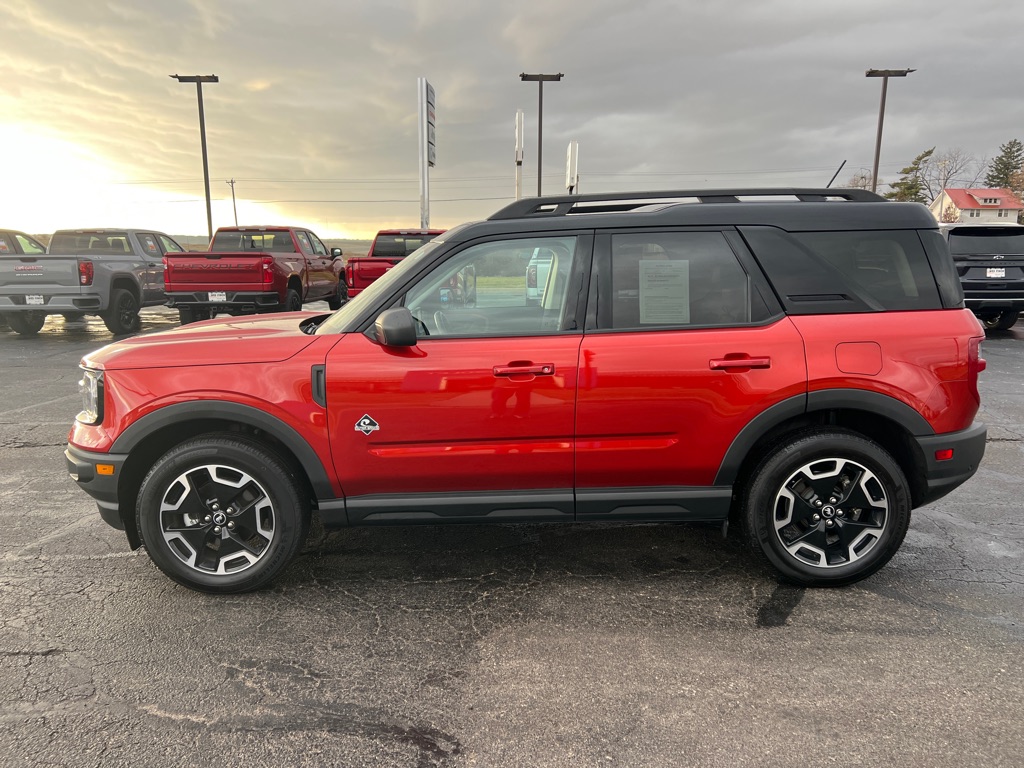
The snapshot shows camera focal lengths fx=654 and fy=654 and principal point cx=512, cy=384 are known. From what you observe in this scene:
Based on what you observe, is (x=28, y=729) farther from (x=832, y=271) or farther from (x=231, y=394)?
(x=832, y=271)

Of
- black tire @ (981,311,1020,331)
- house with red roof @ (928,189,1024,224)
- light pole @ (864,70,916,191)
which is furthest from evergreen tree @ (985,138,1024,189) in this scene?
black tire @ (981,311,1020,331)

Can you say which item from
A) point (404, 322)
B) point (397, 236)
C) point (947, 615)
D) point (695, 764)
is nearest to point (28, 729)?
point (404, 322)

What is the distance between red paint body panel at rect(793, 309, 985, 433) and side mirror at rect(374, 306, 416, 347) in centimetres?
180

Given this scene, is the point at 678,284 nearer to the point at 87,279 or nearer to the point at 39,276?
the point at 87,279

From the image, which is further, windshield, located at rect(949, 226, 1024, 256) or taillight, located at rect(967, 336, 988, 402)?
windshield, located at rect(949, 226, 1024, 256)

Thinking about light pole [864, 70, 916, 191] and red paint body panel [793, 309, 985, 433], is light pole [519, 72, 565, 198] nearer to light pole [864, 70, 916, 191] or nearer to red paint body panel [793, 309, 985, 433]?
light pole [864, 70, 916, 191]

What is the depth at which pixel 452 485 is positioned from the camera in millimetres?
3121

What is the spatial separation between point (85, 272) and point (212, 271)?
2173 mm

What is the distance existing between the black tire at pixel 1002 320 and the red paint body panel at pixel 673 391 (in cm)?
1222

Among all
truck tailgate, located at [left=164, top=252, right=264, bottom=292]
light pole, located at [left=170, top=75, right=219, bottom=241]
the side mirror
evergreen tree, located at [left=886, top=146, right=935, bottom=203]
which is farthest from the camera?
evergreen tree, located at [left=886, top=146, right=935, bottom=203]

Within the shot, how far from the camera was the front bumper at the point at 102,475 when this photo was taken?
3.07 meters

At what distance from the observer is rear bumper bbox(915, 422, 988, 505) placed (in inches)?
122

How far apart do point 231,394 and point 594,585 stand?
198 cm

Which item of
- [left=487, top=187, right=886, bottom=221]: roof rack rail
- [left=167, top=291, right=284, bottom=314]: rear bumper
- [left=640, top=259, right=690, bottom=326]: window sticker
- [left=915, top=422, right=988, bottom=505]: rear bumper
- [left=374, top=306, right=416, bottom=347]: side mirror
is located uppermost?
[left=487, top=187, right=886, bottom=221]: roof rack rail
